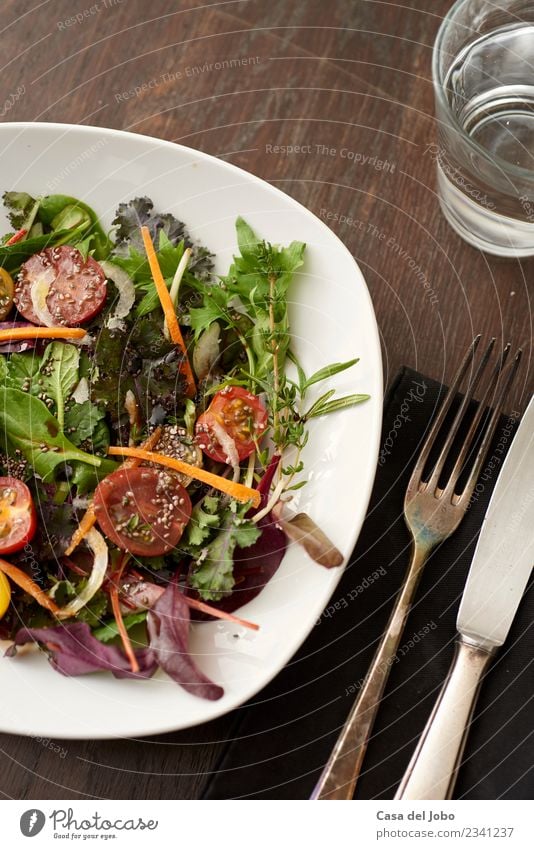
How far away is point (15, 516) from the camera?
1109mm

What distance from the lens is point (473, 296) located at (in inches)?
53.5

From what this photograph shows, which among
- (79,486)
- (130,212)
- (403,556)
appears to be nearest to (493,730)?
(403,556)

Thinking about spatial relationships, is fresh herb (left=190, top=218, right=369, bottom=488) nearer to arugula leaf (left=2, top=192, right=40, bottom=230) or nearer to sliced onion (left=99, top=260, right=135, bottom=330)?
sliced onion (left=99, top=260, right=135, bottom=330)

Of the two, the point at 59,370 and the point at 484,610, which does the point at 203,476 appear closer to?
the point at 59,370

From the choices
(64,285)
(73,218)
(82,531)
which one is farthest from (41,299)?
(82,531)

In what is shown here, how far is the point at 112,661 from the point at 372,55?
44.7 inches

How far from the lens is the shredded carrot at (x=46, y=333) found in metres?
1.19

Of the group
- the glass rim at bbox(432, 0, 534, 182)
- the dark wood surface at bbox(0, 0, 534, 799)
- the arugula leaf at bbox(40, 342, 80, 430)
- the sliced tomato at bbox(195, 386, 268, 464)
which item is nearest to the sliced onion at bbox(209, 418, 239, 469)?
the sliced tomato at bbox(195, 386, 268, 464)

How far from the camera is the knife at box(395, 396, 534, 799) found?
3.59ft

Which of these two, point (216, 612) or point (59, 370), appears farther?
point (59, 370)

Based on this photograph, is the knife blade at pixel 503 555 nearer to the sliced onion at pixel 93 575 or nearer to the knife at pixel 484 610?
the knife at pixel 484 610

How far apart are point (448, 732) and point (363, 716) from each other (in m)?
0.12

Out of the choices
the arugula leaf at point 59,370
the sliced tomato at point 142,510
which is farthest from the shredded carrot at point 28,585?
the arugula leaf at point 59,370
